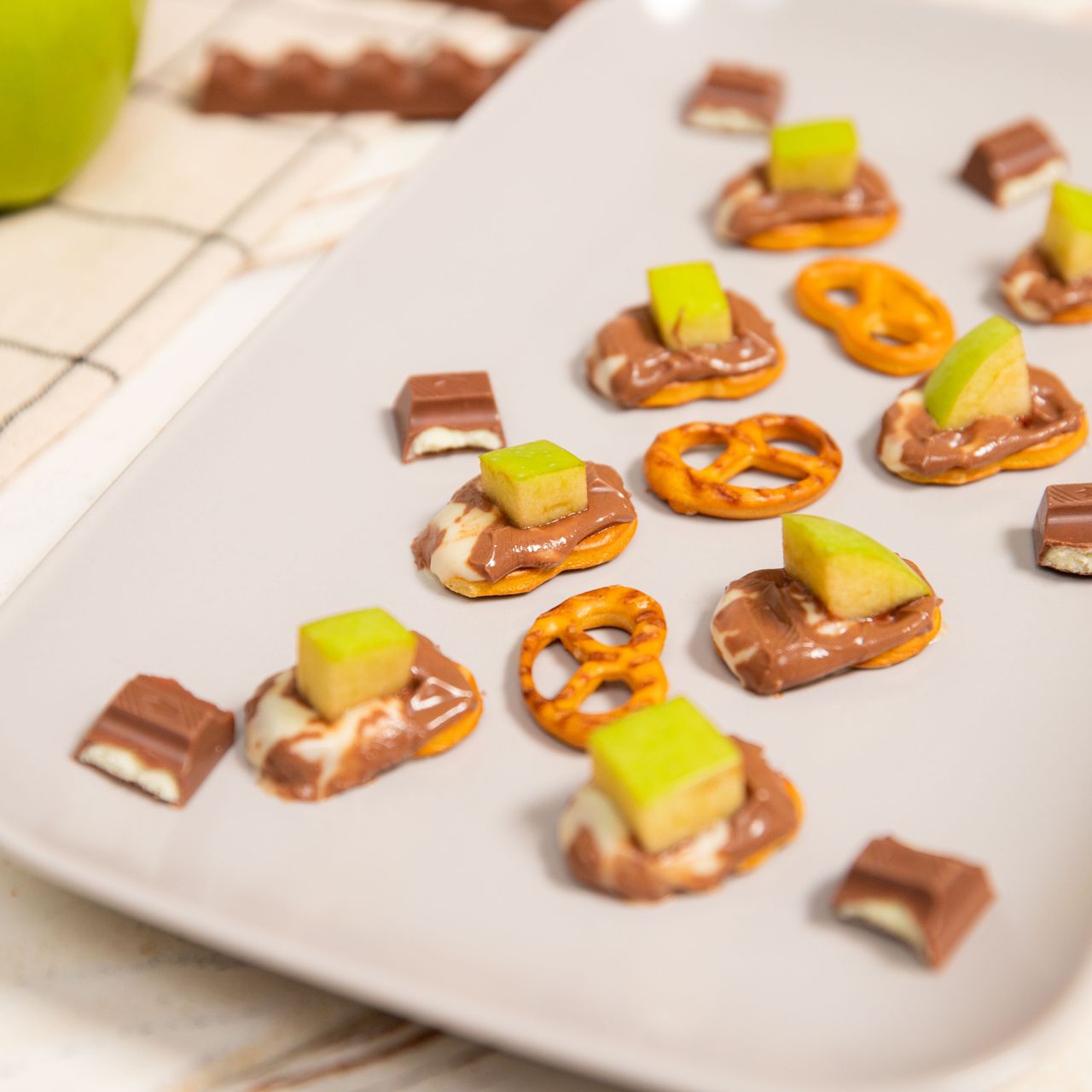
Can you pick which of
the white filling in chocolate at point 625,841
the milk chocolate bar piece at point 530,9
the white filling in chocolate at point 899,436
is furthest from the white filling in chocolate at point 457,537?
the milk chocolate bar piece at point 530,9

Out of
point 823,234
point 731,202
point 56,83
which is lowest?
point 823,234

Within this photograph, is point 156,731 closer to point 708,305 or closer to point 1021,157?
point 708,305

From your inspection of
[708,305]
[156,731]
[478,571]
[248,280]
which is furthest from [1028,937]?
[248,280]

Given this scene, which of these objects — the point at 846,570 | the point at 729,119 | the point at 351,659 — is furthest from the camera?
the point at 729,119

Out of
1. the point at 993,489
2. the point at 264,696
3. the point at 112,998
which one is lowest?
the point at 993,489

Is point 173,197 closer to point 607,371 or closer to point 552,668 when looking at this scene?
point 607,371

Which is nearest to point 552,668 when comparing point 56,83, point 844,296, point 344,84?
point 844,296

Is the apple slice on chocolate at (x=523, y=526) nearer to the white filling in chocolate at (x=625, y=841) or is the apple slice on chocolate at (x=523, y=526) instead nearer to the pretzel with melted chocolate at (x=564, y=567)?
the pretzel with melted chocolate at (x=564, y=567)
